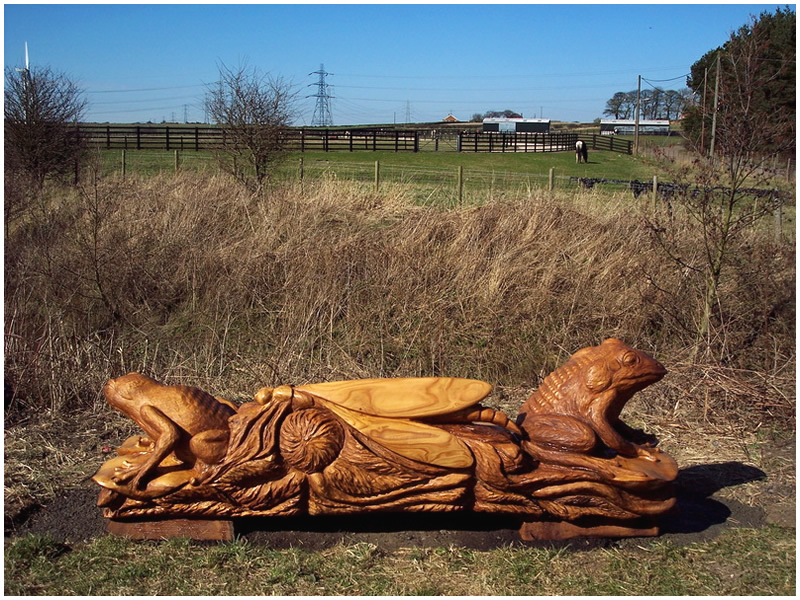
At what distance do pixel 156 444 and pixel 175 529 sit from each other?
476 millimetres

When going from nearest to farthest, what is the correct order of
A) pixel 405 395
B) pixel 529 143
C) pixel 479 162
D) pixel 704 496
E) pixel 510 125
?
pixel 405 395 → pixel 704 496 → pixel 479 162 → pixel 529 143 → pixel 510 125

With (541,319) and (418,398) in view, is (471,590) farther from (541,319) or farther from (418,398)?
(541,319)

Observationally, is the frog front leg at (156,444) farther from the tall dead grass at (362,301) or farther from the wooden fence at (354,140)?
the wooden fence at (354,140)

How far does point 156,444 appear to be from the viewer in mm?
3705

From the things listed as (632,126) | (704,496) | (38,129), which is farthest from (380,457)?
(632,126)

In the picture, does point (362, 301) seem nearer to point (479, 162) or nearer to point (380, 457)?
point (380, 457)

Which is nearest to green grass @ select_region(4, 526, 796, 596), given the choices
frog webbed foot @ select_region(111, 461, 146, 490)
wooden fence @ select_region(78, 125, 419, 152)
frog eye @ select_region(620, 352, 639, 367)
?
frog webbed foot @ select_region(111, 461, 146, 490)

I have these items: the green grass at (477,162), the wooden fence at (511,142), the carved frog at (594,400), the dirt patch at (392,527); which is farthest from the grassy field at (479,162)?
the carved frog at (594,400)

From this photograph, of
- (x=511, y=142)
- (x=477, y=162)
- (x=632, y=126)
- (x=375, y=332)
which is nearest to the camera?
(x=375, y=332)

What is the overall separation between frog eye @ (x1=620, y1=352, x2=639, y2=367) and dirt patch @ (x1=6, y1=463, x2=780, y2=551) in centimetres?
79

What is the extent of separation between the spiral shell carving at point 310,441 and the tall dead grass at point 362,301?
2.70m

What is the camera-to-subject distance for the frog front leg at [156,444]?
369 cm

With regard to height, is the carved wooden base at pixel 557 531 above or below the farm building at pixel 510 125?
below

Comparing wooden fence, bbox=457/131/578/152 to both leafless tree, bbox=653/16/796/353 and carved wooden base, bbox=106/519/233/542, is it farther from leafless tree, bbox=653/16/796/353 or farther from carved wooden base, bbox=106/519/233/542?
carved wooden base, bbox=106/519/233/542
